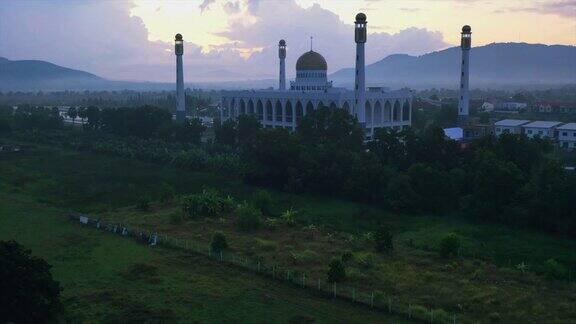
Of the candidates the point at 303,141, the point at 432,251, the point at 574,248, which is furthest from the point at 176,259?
the point at 303,141

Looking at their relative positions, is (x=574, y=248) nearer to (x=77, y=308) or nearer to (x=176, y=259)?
(x=176, y=259)

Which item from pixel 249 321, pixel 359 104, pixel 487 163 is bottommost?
pixel 249 321

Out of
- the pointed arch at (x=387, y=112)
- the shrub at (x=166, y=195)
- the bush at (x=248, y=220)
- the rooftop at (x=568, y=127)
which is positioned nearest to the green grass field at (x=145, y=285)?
the bush at (x=248, y=220)

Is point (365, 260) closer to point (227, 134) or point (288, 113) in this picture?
point (227, 134)

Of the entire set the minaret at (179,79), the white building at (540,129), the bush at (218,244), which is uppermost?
the minaret at (179,79)

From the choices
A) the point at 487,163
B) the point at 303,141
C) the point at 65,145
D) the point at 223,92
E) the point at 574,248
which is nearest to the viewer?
the point at 574,248

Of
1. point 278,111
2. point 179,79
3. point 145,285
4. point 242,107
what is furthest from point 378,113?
point 145,285

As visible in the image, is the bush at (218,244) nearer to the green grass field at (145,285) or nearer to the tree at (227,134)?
the green grass field at (145,285)
